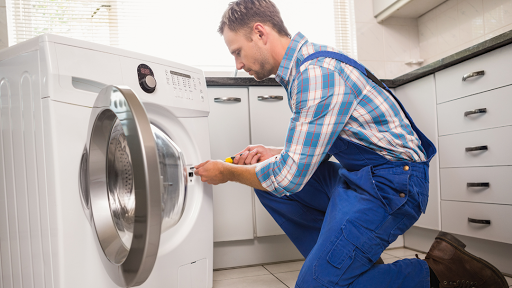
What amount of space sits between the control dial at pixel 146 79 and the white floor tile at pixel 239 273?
0.96 meters

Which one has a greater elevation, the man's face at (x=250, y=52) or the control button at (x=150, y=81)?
the man's face at (x=250, y=52)

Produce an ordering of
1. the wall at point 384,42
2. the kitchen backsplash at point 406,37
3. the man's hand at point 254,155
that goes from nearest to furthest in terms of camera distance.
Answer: the man's hand at point 254,155
the kitchen backsplash at point 406,37
the wall at point 384,42

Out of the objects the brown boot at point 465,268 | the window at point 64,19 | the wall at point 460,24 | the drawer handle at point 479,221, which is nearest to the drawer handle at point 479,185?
the drawer handle at point 479,221

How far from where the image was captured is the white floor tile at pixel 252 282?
1464mm

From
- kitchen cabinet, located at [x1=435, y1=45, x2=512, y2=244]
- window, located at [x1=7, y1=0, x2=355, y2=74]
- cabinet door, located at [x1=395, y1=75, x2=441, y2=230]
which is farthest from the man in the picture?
window, located at [x1=7, y1=0, x2=355, y2=74]

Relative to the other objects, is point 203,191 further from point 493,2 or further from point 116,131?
point 493,2

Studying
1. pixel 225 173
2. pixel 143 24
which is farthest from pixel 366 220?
pixel 143 24

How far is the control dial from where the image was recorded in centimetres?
100

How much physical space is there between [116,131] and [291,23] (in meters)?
1.92

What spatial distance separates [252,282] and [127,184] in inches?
32.7

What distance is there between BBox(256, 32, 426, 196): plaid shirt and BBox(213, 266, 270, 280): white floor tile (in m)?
0.74

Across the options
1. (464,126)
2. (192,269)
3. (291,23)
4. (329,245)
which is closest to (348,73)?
(329,245)

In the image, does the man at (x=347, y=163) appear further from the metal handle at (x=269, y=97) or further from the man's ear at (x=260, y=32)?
the metal handle at (x=269, y=97)

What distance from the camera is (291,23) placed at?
2518 mm
